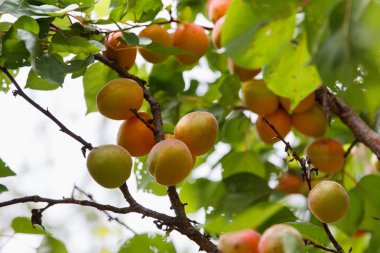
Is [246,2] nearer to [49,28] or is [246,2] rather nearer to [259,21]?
[259,21]

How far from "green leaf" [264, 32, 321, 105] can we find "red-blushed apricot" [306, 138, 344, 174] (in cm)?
35

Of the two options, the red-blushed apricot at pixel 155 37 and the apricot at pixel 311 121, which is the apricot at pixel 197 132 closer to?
the red-blushed apricot at pixel 155 37

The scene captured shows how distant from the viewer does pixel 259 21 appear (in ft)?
2.37

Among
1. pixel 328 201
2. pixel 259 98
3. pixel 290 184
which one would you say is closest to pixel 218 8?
pixel 259 98

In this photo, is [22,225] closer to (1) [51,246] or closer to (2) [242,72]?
(1) [51,246]

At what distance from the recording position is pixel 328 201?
0.81 meters

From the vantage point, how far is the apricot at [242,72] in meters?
1.21

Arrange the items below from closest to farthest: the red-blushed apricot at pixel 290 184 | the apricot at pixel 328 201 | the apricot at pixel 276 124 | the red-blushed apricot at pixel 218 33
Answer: the apricot at pixel 328 201
the red-blushed apricot at pixel 218 33
the apricot at pixel 276 124
the red-blushed apricot at pixel 290 184

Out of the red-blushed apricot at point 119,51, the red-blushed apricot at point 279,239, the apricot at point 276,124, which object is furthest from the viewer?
the apricot at point 276,124

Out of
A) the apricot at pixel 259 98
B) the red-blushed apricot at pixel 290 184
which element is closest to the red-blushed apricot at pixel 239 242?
the apricot at pixel 259 98

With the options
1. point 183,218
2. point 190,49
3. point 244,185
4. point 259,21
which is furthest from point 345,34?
point 244,185

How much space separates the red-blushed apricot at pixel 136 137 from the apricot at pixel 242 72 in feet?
0.95

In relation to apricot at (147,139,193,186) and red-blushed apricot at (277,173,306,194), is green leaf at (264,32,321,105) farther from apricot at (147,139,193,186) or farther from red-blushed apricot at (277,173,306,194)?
red-blushed apricot at (277,173,306,194)

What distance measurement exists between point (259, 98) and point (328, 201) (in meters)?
0.46
